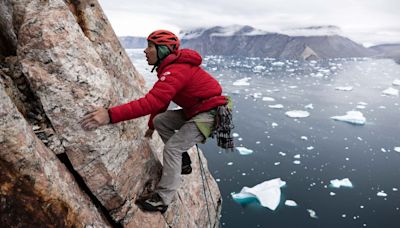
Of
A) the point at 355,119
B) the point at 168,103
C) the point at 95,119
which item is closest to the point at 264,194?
the point at 168,103

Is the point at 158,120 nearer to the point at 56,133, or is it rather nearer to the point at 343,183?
the point at 56,133

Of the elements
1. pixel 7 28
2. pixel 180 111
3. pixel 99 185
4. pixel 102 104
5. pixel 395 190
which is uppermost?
pixel 7 28

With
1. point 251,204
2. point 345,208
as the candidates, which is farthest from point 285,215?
point 345,208

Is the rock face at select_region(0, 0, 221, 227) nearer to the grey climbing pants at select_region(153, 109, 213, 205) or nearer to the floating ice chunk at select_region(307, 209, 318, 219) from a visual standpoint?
the grey climbing pants at select_region(153, 109, 213, 205)

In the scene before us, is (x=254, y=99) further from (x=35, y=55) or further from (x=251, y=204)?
(x=35, y=55)

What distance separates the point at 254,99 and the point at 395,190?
23092mm

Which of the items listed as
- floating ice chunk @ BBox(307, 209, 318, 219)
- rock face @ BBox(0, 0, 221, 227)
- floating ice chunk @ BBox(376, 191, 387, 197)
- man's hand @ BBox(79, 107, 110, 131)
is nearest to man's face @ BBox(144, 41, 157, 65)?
rock face @ BBox(0, 0, 221, 227)

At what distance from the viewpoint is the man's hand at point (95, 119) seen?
127 inches

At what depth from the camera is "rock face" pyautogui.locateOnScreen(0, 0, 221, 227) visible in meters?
2.69

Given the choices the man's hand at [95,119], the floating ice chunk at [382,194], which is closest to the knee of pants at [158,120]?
the man's hand at [95,119]

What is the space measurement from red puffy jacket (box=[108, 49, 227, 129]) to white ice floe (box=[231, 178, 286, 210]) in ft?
44.2

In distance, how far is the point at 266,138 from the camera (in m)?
25.1

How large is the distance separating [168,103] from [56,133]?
1298 millimetres

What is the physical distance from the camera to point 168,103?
3.68m
